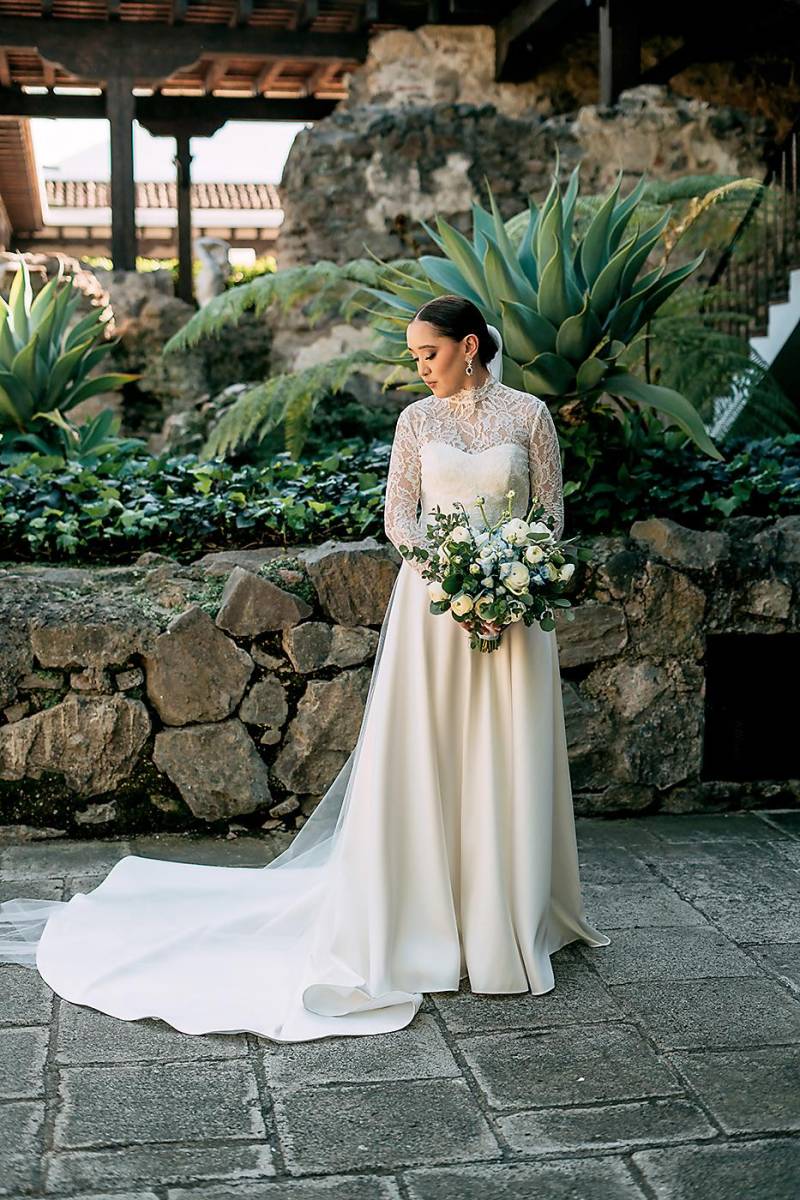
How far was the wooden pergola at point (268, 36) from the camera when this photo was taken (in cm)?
1348

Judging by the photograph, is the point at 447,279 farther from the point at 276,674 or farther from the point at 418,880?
the point at 418,880

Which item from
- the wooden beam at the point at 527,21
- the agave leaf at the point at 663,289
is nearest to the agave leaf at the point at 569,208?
the agave leaf at the point at 663,289

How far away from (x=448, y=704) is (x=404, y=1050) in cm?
97

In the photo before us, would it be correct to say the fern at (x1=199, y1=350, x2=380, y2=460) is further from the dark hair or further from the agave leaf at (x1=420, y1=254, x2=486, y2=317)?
the dark hair

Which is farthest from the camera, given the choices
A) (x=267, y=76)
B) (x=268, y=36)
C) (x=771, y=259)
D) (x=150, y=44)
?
(x=267, y=76)

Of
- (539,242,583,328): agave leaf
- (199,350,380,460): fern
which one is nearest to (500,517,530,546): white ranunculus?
(539,242,583,328): agave leaf

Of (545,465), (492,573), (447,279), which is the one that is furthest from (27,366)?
(492,573)

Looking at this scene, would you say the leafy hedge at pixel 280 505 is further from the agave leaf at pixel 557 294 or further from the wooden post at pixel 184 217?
the wooden post at pixel 184 217

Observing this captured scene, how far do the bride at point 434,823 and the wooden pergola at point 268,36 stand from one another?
1019cm

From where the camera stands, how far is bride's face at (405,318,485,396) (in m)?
3.80

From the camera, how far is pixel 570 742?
17.6ft

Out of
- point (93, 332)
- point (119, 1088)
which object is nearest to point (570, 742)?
point (119, 1088)

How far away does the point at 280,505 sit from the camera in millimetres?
5523

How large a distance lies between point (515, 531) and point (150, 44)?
13.3 meters
